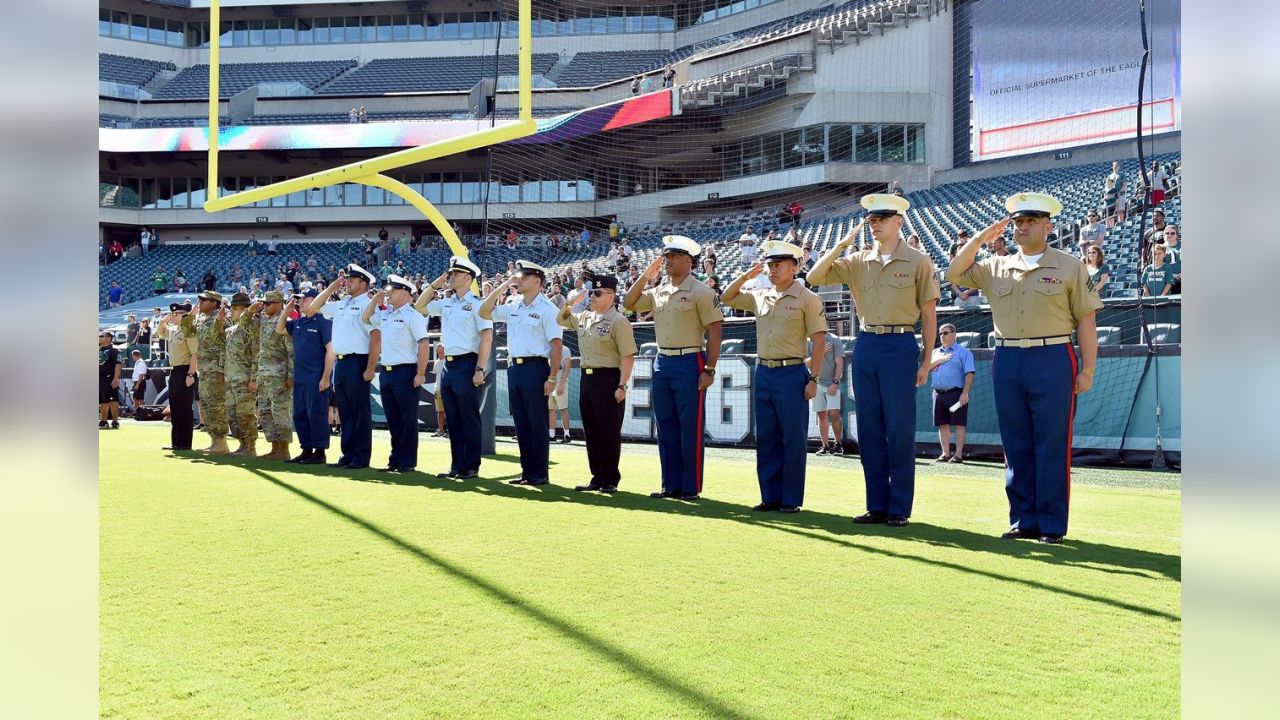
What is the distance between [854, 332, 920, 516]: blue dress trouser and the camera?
649 centimetres

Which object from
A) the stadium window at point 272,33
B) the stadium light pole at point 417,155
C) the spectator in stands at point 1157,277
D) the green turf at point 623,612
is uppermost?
the stadium window at point 272,33

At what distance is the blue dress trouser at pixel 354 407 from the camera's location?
10203mm

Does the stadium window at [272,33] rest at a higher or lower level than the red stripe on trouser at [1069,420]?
higher

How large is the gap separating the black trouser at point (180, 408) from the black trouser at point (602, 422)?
18.6 feet

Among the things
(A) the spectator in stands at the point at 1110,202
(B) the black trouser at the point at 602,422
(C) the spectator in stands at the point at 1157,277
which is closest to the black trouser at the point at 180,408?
(B) the black trouser at the point at 602,422

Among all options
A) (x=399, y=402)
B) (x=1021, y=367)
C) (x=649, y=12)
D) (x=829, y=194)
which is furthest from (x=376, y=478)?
(x=649, y=12)

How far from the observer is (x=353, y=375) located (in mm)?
10234

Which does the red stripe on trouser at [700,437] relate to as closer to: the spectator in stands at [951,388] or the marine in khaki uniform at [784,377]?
the marine in khaki uniform at [784,377]

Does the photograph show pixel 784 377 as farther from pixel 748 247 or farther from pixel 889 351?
pixel 748 247

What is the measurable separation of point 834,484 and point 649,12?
1526 inches

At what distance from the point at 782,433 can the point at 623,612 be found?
354 centimetres

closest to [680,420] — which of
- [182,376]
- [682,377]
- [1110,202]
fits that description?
[682,377]
